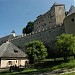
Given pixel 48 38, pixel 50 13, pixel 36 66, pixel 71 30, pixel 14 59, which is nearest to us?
pixel 36 66

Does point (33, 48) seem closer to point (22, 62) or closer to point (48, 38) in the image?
point (22, 62)

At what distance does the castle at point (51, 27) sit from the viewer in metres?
44.7

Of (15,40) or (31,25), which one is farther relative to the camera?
(31,25)

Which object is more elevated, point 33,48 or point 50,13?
point 50,13

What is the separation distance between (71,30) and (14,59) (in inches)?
517

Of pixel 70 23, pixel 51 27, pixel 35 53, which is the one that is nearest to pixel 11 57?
pixel 35 53

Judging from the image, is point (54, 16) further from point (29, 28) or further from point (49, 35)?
point (29, 28)

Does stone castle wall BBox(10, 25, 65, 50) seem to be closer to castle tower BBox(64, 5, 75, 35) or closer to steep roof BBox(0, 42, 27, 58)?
castle tower BBox(64, 5, 75, 35)

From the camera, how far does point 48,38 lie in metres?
53.8

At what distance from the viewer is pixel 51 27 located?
53562mm

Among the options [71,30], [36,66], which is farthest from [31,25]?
[36,66]

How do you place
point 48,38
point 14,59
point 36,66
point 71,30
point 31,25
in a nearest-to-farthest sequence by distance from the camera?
point 36,66 < point 14,59 < point 71,30 < point 48,38 < point 31,25

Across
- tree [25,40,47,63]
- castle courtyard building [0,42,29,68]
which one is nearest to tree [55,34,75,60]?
tree [25,40,47,63]

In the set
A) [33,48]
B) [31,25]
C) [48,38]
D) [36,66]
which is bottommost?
[36,66]
